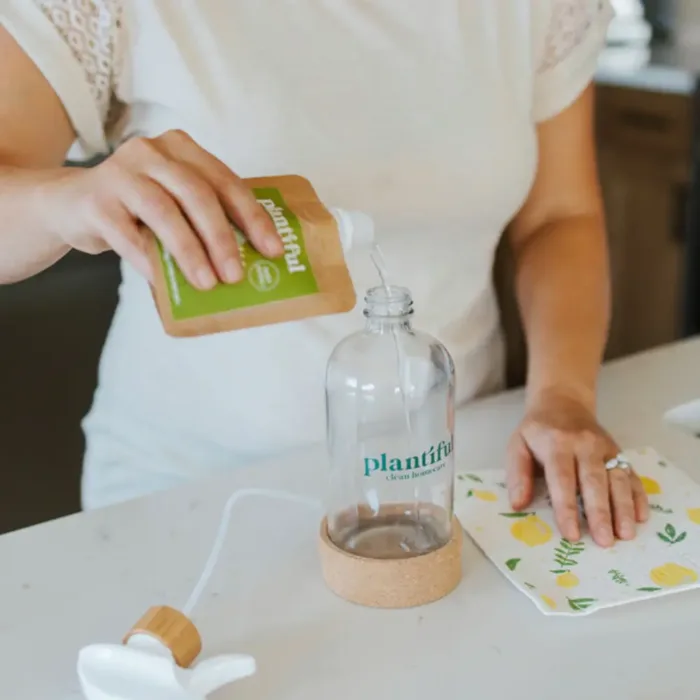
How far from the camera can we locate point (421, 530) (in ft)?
2.43

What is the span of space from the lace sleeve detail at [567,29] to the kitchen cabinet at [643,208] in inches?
37.6

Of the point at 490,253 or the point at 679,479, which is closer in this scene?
the point at 679,479

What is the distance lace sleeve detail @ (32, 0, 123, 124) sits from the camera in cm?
80

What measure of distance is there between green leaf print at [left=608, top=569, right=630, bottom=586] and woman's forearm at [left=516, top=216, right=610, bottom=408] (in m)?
0.23

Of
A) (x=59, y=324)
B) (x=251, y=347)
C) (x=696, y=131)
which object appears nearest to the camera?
(x=251, y=347)

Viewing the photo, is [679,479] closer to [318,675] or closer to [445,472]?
[445,472]

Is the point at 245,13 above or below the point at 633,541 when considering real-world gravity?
above

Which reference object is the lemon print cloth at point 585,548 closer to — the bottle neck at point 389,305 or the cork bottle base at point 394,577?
the cork bottle base at point 394,577

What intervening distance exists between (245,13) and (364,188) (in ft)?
0.63

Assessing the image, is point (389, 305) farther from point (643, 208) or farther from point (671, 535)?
→ point (643, 208)

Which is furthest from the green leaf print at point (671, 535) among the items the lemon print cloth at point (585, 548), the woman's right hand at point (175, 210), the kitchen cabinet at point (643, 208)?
the kitchen cabinet at point (643, 208)

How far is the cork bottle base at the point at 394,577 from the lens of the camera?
668 mm

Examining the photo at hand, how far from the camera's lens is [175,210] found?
0.60 metres

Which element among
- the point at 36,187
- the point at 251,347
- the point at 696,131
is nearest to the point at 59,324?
the point at 251,347
